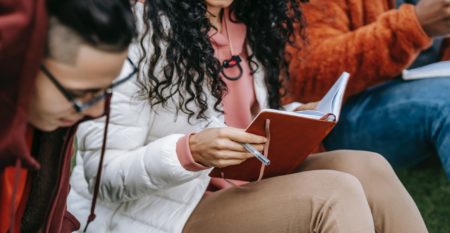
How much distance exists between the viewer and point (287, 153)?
1.64 metres

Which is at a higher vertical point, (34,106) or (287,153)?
(34,106)

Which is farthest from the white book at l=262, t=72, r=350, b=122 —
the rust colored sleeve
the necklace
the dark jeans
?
the dark jeans

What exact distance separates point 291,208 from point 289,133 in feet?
0.54

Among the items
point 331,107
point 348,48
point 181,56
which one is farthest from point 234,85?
point 348,48

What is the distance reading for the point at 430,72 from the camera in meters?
2.17

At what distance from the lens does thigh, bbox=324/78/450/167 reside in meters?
2.13

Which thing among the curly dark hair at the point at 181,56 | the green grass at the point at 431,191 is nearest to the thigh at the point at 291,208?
the curly dark hair at the point at 181,56

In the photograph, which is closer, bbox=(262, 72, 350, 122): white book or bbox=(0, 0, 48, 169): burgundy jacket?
bbox=(0, 0, 48, 169): burgundy jacket

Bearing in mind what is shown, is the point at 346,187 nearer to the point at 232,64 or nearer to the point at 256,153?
the point at 256,153

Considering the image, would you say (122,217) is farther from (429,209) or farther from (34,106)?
(429,209)

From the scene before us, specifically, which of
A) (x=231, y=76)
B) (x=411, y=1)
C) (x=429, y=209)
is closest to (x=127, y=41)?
(x=231, y=76)

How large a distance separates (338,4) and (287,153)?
72 centimetres

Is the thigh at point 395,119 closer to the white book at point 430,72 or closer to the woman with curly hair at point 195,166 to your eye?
the white book at point 430,72

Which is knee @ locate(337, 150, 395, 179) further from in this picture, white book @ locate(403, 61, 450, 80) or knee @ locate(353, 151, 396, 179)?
white book @ locate(403, 61, 450, 80)
